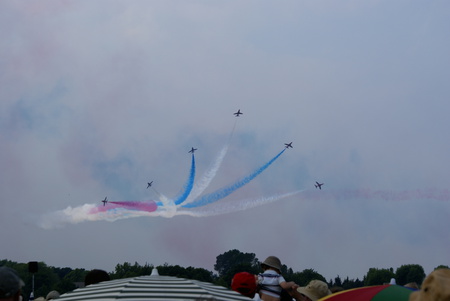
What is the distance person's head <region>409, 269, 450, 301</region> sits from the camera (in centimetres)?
616

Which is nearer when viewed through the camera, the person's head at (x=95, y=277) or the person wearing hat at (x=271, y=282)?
the person's head at (x=95, y=277)

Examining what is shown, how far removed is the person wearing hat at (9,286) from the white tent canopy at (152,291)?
874 millimetres

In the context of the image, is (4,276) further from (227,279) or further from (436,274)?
(227,279)

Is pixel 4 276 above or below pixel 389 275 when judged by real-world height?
below

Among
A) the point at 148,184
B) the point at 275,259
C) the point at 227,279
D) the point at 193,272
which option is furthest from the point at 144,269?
the point at 275,259

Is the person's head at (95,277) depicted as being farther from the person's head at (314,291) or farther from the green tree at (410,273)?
the green tree at (410,273)

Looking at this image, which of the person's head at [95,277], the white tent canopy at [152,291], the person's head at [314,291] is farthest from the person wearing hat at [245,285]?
the person's head at [95,277]

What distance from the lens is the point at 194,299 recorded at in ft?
24.3

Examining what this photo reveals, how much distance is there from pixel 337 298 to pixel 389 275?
193084 mm

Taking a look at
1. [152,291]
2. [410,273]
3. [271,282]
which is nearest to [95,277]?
[271,282]

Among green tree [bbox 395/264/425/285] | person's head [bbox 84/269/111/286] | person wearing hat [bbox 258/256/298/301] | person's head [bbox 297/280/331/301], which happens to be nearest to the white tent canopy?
person's head [bbox 84/269/111/286]

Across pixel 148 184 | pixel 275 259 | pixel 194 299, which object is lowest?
pixel 194 299

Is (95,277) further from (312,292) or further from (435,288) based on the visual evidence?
(435,288)

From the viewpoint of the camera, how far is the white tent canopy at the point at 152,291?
25.3 ft
